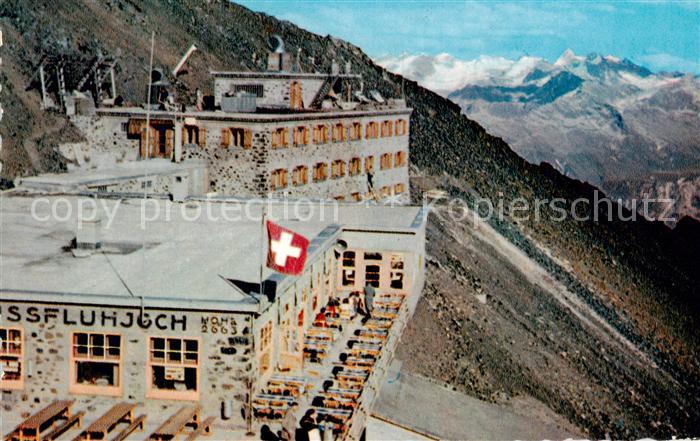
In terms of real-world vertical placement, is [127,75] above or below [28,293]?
above

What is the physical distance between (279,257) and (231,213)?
51.8 ft

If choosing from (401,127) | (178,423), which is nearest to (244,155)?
(401,127)

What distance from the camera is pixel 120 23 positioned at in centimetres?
12006

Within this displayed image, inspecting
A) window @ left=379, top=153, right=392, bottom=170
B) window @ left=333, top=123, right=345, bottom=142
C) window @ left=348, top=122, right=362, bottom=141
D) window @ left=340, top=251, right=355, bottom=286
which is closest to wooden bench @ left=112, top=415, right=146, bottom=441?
window @ left=340, top=251, right=355, bottom=286

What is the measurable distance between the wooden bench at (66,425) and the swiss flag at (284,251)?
6.55 meters

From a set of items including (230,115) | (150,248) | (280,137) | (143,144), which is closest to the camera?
(150,248)

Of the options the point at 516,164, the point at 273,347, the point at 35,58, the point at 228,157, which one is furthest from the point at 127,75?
the point at 273,347

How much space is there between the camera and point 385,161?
78.5 metres

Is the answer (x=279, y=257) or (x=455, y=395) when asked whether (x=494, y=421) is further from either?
(x=279, y=257)

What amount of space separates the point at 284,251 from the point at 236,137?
33.2m

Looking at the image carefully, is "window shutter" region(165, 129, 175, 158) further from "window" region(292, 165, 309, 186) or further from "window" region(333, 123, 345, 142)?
"window" region(333, 123, 345, 142)

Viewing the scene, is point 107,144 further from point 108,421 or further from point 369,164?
point 108,421

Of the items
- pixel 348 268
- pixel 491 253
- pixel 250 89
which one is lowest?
pixel 491 253

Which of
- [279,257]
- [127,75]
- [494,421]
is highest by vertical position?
[127,75]
